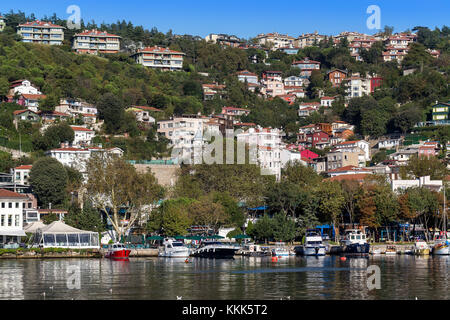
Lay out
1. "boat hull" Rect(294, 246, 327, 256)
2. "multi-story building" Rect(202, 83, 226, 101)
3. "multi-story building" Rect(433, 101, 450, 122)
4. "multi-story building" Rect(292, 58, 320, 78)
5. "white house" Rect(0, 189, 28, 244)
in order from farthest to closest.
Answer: "multi-story building" Rect(292, 58, 320, 78)
"multi-story building" Rect(202, 83, 226, 101)
"multi-story building" Rect(433, 101, 450, 122)
"white house" Rect(0, 189, 28, 244)
"boat hull" Rect(294, 246, 327, 256)

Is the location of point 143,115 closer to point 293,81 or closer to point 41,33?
point 41,33

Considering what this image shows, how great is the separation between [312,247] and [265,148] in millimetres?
38674

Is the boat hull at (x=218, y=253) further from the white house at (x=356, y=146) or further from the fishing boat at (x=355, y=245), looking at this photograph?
the white house at (x=356, y=146)

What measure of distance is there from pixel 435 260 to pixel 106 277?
28.6 m

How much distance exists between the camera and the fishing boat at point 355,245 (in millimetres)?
66000

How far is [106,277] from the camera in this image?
145 feet

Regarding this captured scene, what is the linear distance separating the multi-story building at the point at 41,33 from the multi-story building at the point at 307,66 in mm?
54328

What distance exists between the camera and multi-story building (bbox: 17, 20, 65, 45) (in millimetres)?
144000

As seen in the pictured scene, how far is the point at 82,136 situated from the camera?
9875 cm

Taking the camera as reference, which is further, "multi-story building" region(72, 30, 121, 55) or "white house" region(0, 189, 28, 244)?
"multi-story building" region(72, 30, 121, 55)

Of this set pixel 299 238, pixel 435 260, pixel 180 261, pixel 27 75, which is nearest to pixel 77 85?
pixel 27 75

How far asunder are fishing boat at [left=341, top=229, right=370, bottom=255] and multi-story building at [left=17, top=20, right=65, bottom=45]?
304 ft

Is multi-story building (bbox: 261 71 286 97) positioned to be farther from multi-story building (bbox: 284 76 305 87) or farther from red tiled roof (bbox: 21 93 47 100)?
red tiled roof (bbox: 21 93 47 100)

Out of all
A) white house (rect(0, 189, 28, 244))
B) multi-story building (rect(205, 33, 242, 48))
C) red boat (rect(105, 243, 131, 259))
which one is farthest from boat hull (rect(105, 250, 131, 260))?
multi-story building (rect(205, 33, 242, 48))
